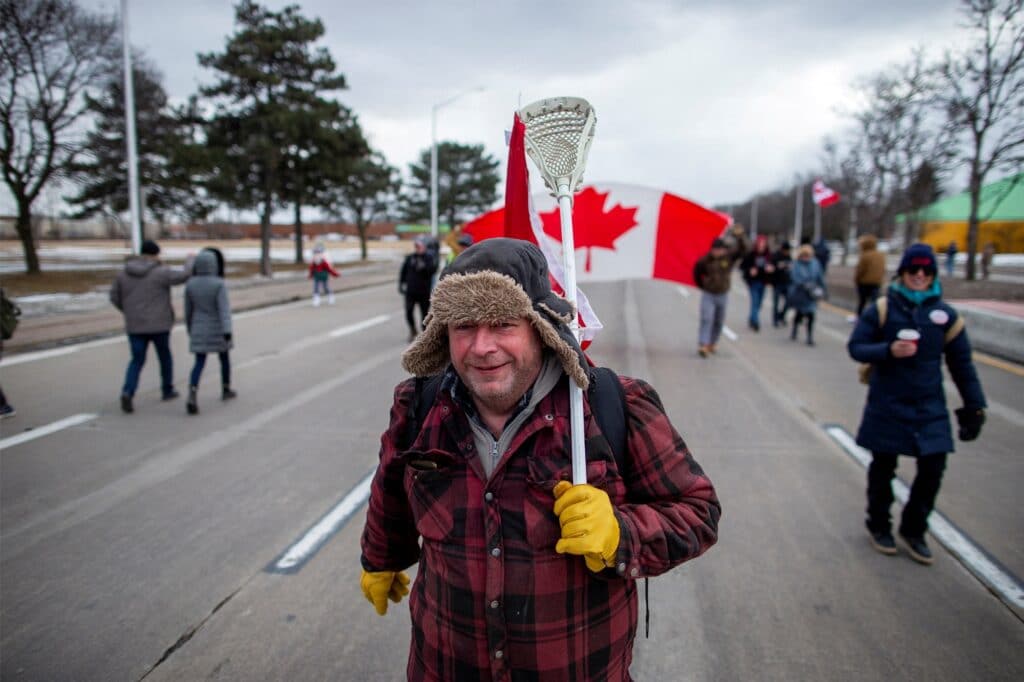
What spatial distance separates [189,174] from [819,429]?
2478cm

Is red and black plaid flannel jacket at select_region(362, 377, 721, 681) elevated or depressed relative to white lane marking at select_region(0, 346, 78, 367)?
elevated

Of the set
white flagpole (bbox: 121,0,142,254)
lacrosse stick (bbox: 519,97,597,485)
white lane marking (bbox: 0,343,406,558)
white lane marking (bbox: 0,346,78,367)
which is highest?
white flagpole (bbox: 121,0,142,254)

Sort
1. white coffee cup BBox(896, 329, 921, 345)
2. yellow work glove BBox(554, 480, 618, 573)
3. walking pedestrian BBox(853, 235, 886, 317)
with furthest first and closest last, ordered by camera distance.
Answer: walking pedestrian BBox(853, 235, 886, 317), white coffee cup BBox(896, 329, 921, 345), yellow work glove BBox(554, 480, 618, 573)

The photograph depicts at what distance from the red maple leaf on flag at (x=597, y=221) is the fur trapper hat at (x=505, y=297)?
7460 millimetres

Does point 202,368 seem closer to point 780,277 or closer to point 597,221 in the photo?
point 597,221

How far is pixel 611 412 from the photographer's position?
1651 mm

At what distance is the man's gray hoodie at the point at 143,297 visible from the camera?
6637 millimetres

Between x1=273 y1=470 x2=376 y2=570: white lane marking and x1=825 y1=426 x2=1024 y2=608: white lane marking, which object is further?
x1=273 y1=470 x2=376 y2=570: white lane marking

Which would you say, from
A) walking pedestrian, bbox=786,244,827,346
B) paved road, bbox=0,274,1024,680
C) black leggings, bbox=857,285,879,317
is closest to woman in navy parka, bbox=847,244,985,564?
paved road, bbox=0,274,1024,680

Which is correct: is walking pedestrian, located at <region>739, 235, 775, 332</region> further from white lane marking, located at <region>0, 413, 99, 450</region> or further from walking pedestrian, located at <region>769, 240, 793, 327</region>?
white lane marking, located at <region>0, 413, 99, 450</region>

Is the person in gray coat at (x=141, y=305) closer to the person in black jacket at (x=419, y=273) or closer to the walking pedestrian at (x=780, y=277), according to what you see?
the person in black jacket at (x=419, y=273)

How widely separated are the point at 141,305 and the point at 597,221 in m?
5.98

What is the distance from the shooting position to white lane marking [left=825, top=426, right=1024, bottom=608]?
10.7 feet

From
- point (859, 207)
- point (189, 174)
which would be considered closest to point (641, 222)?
point (189, 174)
